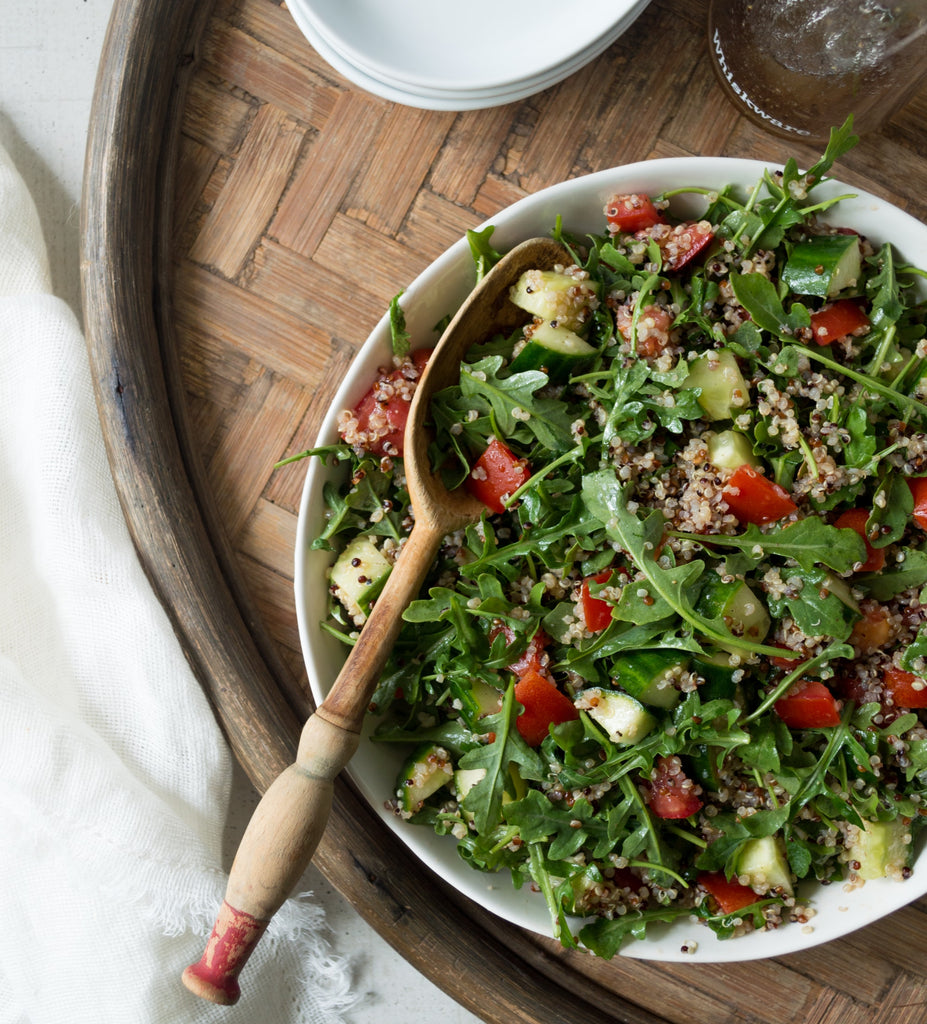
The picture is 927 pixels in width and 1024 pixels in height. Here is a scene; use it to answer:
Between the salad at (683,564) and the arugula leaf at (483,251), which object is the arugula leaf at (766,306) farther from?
the arugula leaf at (483,251)

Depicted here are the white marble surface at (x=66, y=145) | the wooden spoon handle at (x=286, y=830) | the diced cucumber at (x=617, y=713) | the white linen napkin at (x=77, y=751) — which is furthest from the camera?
the white marble surface at (x=66, y=145)

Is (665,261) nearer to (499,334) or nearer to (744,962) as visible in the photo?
(499,334)

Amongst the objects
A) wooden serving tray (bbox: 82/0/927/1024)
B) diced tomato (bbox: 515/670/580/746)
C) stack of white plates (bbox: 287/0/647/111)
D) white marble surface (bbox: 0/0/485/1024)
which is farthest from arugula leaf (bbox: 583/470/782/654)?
white marble surface (bbox: 0/0/485/1024)

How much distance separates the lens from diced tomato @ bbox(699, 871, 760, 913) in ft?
5.77

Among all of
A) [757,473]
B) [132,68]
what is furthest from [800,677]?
[132,68]

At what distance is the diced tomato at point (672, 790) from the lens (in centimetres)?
169

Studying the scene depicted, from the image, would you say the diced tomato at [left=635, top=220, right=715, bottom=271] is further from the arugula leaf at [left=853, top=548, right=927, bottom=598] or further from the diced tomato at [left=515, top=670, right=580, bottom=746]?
the diced tomato at [left=515, top=670, right=580, bottom=746]

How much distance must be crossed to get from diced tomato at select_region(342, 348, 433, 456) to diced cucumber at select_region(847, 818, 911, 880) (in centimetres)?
113

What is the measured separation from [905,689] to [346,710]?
1018 mm

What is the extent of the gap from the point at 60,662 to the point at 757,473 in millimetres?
1638

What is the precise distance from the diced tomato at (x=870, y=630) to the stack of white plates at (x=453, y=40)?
118 centimetres

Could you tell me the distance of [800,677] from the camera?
1.69m

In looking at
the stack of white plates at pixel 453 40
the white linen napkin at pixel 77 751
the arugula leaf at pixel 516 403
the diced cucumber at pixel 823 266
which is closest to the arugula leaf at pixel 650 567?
the arugula leaf at pixel 516 403

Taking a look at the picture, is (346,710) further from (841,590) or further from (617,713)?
(841,590)
